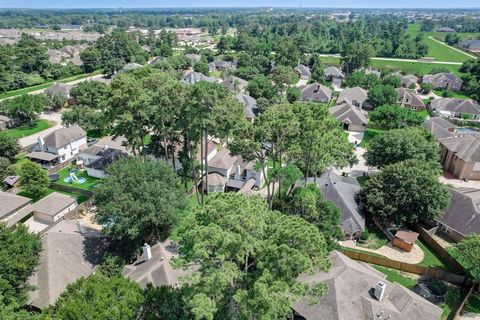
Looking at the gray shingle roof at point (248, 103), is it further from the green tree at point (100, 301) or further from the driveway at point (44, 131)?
the green tree at point (100, 301)

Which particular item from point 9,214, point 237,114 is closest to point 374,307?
point 237,114

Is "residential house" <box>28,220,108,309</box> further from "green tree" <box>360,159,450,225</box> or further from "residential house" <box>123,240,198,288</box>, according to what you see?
"green tree" <box>360,159,450,225</box>

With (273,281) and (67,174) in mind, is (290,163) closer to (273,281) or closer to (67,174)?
(273,281)

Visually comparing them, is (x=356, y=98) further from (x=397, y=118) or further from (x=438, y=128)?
(x=438, y=128)

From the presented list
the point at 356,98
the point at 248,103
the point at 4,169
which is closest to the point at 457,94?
the point at 356,98

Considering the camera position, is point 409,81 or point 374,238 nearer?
point 374,238

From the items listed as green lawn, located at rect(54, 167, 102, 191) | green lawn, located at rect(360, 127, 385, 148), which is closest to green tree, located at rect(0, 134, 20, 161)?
green lawn, located at rect(54, 167, 102, 191)
